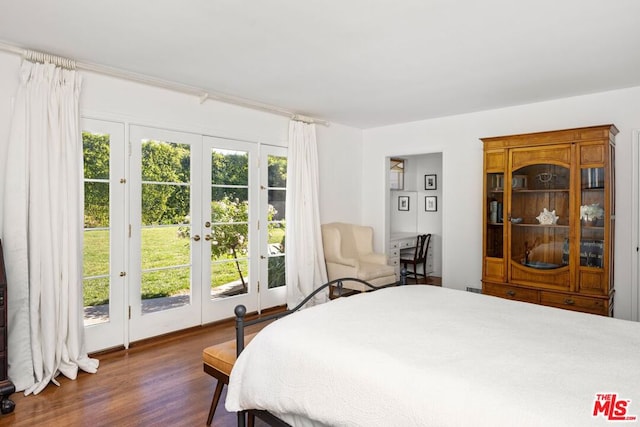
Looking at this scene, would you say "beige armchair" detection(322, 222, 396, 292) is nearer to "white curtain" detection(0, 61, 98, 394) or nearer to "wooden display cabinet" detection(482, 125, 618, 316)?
"wooden display cabinet" detection(482, 125, 618, 316)

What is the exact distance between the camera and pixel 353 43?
2762mm

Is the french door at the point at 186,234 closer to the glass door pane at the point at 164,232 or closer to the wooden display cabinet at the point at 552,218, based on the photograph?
the glass door pane at the point at 164,232

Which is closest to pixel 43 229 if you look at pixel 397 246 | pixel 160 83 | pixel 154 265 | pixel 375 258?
pixel 154 265

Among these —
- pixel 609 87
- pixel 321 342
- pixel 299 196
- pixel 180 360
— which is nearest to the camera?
pixel 321 342

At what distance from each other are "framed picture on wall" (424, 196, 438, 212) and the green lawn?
4.14m

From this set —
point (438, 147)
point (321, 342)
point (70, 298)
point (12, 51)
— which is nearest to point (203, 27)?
point (12, 51)

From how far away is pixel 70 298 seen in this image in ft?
10.0

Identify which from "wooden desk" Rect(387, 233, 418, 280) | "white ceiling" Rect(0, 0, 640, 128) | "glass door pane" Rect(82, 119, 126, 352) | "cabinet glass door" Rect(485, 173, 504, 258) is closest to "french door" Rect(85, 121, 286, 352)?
"glass door pane" Rect(82, 119, 126, 352)

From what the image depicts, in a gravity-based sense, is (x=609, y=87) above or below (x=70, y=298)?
above

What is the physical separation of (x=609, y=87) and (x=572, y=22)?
5.93 ft

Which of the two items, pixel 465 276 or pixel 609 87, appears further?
pixel 465 276

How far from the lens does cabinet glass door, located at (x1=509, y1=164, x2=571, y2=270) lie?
386 cm

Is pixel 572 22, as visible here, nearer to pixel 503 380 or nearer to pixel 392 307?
pixel 392 307

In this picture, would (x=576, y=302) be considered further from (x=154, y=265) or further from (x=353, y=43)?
(x=154, y=265)
